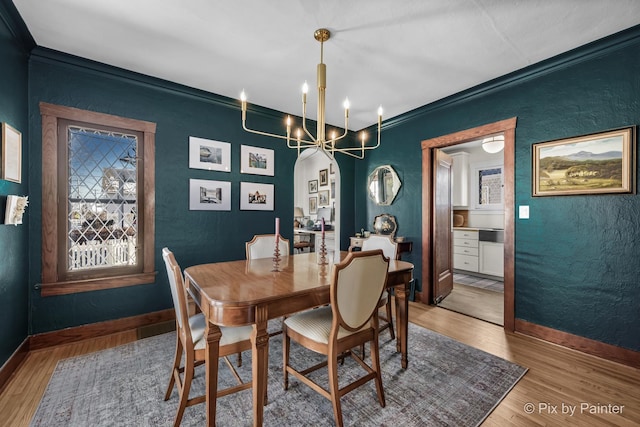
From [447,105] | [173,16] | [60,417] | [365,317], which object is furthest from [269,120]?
[60,417]

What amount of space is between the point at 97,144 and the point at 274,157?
6.34 ft

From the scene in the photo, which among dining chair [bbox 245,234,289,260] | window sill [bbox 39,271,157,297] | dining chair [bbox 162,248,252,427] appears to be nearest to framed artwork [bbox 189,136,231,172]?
dining chair [bbox 245,234,289,260]

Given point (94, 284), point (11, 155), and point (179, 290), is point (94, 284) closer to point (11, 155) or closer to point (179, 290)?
point (11, 155)

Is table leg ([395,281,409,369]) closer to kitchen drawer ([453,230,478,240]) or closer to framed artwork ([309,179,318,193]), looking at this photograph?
kitchen drawer ([453,230,478,240])

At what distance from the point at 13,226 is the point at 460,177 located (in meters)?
6.14

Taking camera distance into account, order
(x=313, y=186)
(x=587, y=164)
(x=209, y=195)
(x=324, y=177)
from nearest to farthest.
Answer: (x=587, y=164) < (x=209, y=195) < (x=324, y=177) < (x=313, y=186)

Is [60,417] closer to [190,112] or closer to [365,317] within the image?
[365,317]

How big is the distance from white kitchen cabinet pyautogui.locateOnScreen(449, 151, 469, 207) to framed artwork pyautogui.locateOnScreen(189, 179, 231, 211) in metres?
4.32

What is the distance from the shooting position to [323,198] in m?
7.27

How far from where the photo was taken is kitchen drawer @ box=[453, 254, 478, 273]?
196 inches

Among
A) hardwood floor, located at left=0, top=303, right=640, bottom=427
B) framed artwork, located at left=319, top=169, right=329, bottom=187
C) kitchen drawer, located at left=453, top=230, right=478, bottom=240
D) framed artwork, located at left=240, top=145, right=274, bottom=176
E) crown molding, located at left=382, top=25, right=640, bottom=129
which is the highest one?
crown molding, located at left=382, top=25, right=640, bottom=129

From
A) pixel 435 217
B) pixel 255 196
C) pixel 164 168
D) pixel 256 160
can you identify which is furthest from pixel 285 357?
pixel 435 217

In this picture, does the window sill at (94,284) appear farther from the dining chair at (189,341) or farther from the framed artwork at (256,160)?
the framed artwork at (256,160)

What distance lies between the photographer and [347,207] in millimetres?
4672
